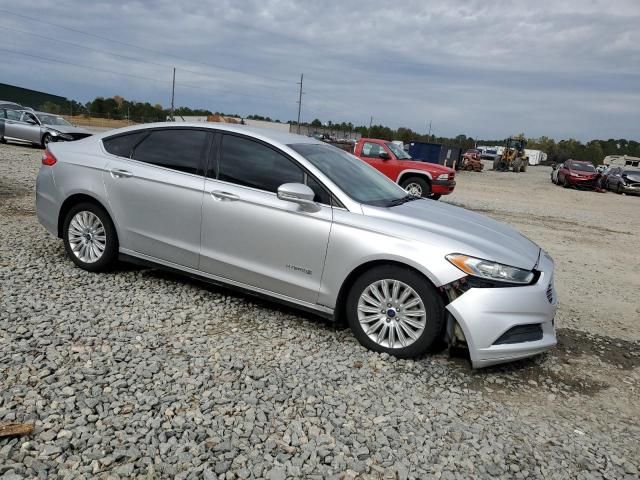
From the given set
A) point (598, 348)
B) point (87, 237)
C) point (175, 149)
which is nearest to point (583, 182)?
point (598, 348)

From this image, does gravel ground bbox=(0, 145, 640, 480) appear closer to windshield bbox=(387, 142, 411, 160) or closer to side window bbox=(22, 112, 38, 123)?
windshield bbox=(387, 142, 411, 160)

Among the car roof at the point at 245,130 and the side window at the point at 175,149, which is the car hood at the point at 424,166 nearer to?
the car roof at the point at 245,130

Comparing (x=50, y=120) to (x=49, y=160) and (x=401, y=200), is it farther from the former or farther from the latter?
(x=401, y=200)

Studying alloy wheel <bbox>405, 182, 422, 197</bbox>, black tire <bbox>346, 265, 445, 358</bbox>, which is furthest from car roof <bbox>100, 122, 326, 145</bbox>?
alloy wheel <bbox>405, 182, 422, 197</bbox>

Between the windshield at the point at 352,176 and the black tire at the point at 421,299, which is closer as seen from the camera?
the black tire at the point at 421,299

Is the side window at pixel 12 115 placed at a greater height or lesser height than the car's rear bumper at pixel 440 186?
greater

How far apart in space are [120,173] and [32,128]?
56.8 feet

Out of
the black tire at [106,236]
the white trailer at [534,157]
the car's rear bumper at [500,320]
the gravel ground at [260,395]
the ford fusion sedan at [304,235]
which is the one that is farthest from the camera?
the white trailer at [534,157]

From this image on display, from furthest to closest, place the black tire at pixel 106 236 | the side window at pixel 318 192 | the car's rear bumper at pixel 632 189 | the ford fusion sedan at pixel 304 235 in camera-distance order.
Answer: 1. the car's rear bumper at pixel 632 189
2. the black tire at pixel 106 236
3. the side window at pixel 318 192
4. the ford fusion sedan at pixel 304 235

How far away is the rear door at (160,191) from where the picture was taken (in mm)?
4492

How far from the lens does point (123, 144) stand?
4965 millimetres

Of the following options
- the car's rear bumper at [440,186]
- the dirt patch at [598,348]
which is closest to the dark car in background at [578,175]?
the car's rear bumper at [440,186]

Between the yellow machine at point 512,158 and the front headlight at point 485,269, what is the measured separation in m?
43.7

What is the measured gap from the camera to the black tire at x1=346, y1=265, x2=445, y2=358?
11.8 ft
